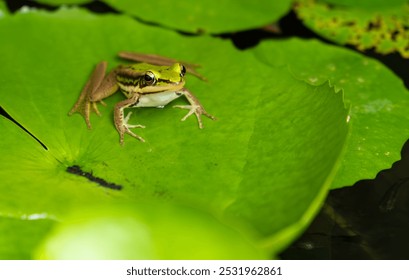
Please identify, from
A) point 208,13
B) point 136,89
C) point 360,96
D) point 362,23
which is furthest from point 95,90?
point 362,23

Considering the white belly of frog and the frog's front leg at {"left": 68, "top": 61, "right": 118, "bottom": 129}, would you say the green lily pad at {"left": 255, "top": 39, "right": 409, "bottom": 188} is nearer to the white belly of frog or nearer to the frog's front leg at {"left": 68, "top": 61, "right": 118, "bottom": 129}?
the white belly of frog

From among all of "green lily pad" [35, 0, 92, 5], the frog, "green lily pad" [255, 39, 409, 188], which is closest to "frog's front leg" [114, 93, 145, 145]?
the frog

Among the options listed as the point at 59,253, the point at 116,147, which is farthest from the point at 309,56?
the point at 59,253

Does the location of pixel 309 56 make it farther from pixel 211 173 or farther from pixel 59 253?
pixel 59 253

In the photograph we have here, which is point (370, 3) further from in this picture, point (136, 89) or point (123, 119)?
point (123, 119)

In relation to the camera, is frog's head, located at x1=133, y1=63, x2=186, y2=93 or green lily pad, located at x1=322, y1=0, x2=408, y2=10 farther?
green lily pad, located at x1=322, y1=0, x2=408, y2=10

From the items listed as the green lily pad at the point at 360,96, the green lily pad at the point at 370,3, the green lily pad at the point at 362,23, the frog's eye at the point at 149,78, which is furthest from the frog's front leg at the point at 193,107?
the green lily pad at the point at 370,3
